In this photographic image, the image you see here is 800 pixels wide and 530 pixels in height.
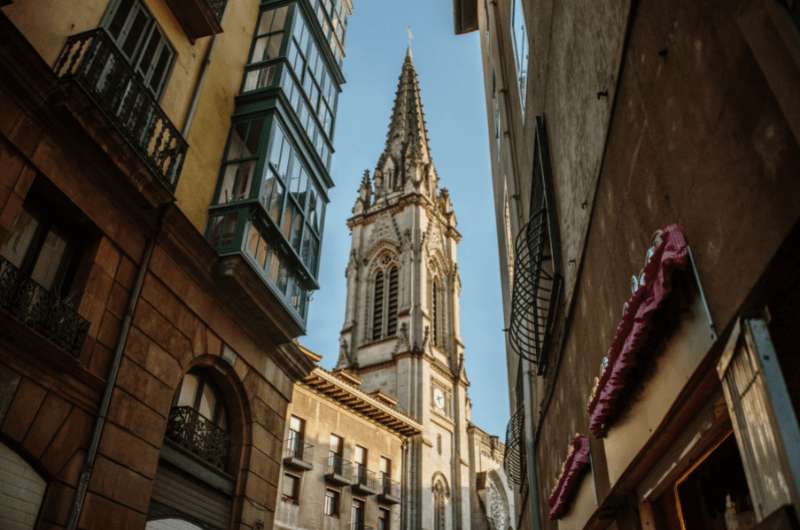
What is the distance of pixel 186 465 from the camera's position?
11141 mm

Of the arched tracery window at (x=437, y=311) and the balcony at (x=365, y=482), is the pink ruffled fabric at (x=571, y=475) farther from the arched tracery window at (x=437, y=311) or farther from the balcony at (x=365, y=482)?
the arched tracery window at (x=437, y=311)

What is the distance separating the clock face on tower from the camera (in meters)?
46.4

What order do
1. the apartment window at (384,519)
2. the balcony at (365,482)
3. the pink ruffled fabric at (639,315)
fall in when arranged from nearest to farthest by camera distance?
the pink ruffled fabric at (639,315) < the balcony at (365,482) < the apartment window at (384,519)

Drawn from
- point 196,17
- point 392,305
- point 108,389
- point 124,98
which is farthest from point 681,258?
point 392,305

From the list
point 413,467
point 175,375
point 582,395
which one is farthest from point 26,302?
point 413,467

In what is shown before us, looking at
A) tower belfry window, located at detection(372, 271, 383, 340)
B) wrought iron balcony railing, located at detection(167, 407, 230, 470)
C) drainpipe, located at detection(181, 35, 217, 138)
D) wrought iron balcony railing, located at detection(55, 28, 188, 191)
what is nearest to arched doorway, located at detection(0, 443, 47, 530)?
wrought iron balcony railing, located at detection(167, 407, 230, 470)

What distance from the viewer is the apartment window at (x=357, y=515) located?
30.4m

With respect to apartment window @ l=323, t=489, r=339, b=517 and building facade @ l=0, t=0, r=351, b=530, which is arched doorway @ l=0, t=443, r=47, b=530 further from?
apartment window @ l=323, t=489, r=339, b=517

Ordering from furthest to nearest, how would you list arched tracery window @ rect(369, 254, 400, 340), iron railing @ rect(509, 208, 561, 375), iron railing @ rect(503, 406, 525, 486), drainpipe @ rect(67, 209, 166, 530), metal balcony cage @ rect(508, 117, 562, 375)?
arched tracery window @ rect(369, 254, 400, 340), iron railing @ rect(503, 406, 525, 486), drainpipe @ rect(67, 209, 166, 530), iron railing @ rect(509, 208, 561, 375), metal balcony cage @ rect(508, 117, 562, 375)

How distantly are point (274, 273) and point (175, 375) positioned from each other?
11.2 ft

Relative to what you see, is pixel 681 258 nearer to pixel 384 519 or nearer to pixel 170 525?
pixel 170 525

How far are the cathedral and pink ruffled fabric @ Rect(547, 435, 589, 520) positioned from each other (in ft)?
101

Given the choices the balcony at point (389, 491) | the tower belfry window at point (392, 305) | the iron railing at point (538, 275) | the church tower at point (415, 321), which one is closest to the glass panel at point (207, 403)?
the iron railing at point (538, 275)

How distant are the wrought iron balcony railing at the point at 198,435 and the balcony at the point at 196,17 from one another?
7564 millimetres
